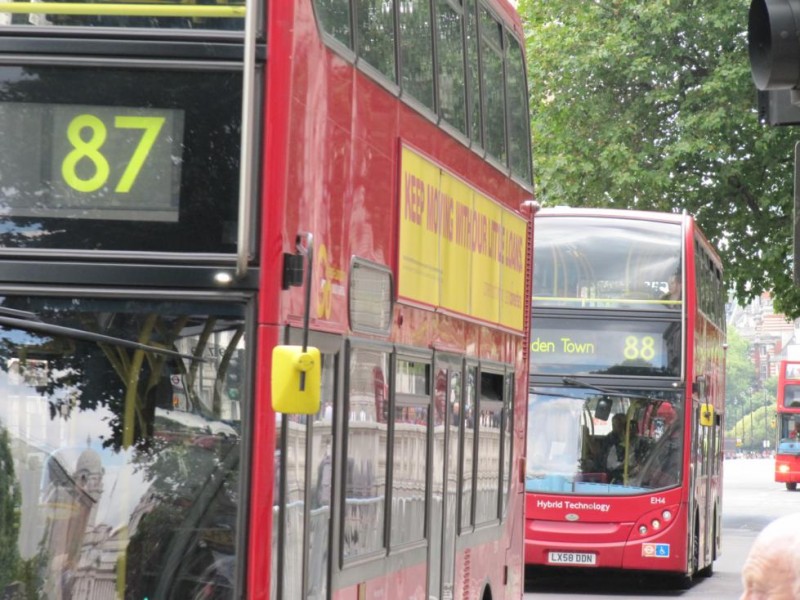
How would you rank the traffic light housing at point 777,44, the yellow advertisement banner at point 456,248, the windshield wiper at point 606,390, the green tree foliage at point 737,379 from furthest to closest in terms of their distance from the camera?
the green tree foliage at point 737,379 → the windshield wiper at point 606,390 → the yellow advertisement banner at point 456,248 → the traffic light housing at point 777,44

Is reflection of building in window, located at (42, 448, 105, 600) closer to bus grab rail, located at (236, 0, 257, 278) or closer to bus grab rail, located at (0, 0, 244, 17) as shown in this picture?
bus grab rail, located at (236, 0, 257, 278)

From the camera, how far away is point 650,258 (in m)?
18.9

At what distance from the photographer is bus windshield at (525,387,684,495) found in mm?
18438

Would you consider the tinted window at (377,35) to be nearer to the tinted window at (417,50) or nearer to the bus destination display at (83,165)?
the tinted window at (417,50)

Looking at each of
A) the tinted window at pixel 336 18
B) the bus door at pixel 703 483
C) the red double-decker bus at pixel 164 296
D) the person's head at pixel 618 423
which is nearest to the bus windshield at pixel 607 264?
the person's head at pixel 618 423

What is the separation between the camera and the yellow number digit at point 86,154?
19.3ft


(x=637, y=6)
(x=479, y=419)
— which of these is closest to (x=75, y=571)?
(x=479, y=419)

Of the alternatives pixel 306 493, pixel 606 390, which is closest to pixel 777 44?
pixel 306 493

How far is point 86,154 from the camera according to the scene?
5.89 metres

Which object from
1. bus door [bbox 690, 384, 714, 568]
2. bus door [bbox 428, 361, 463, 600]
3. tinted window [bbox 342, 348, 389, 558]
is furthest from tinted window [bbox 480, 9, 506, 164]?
bus door [bbox 690, 384, 714, 568]

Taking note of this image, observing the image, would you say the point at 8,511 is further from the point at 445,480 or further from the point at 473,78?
the point at 473,78

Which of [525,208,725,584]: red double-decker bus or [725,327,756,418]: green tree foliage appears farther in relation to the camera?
[725,327,756,418]: green tree foliage

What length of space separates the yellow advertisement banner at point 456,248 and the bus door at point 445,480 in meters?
0.39

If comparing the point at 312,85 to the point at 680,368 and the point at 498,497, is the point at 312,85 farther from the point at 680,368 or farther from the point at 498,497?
the point at 680,368
